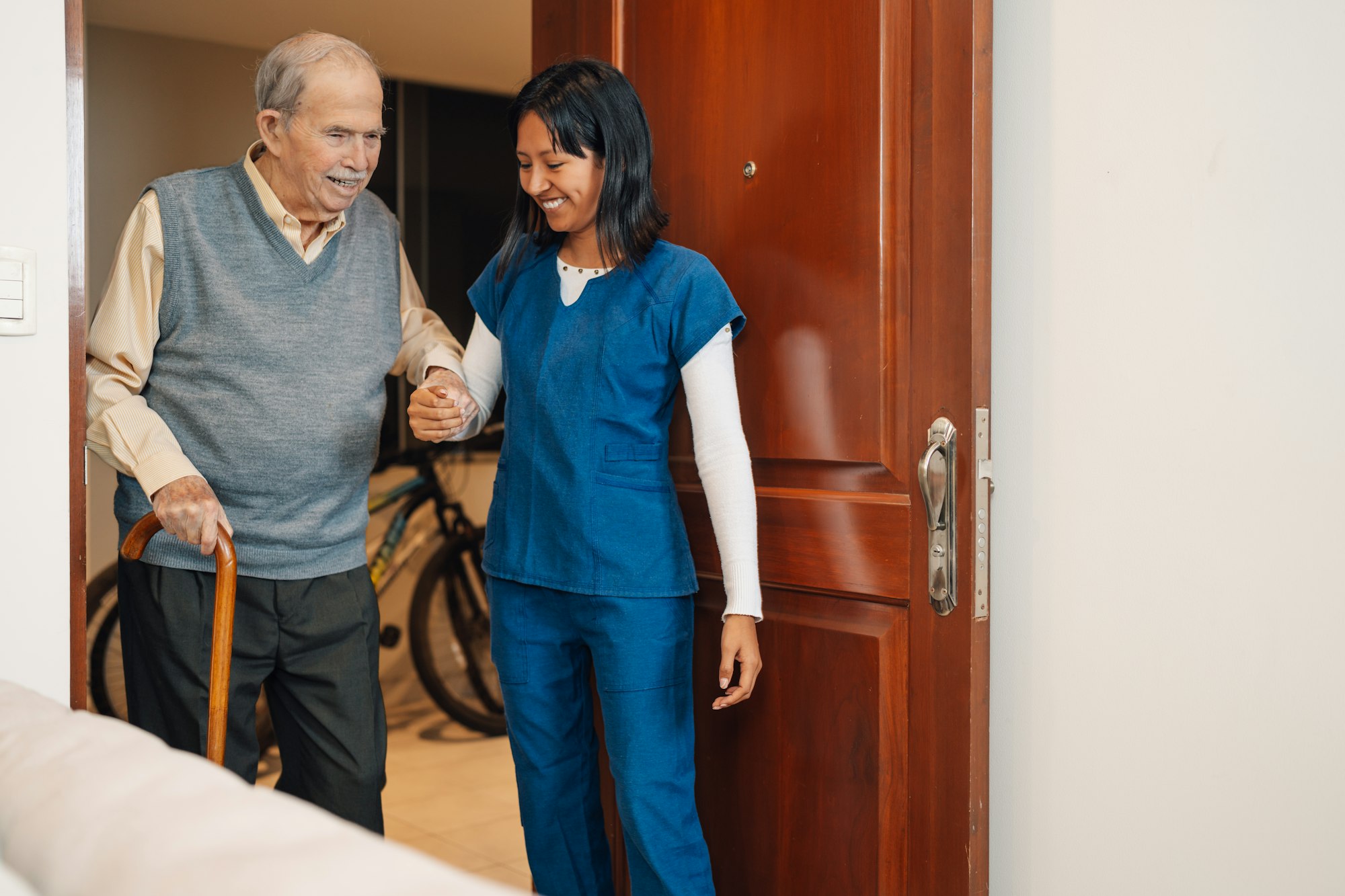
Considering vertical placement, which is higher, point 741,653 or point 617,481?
point 617,481

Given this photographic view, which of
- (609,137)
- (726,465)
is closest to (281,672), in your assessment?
(726,465)

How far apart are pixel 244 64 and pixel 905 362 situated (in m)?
3.18

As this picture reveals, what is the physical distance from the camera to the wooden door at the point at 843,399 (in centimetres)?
144

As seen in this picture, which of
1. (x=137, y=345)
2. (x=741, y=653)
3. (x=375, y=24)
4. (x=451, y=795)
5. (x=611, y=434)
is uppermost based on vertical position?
(x=375, y=24)

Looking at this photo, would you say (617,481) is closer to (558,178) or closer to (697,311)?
(697,311)

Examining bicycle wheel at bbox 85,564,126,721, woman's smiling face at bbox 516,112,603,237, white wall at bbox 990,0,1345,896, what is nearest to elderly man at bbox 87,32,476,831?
woman's smiling face at bbox 516,112,603,237

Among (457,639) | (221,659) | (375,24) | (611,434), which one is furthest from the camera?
(457,639)

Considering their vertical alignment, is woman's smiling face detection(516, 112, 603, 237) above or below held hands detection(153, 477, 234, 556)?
above

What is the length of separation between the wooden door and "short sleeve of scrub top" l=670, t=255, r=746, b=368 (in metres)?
0.13

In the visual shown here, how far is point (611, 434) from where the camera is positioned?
1.55m

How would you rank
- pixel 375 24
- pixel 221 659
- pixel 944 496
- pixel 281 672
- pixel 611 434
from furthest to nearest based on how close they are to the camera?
pixel 375 24 < pixel 281 672 < pixel 611 434 < pixel 944 496 < pixel 221 659

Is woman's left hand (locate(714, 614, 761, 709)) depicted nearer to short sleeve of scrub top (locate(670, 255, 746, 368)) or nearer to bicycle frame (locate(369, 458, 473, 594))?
short sleeve of scrub top (locate(670, 255, 746, 368))

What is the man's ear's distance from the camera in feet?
5.27

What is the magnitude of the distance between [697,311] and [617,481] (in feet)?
0.85
